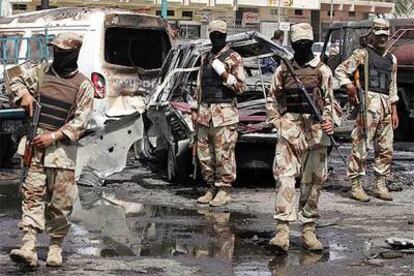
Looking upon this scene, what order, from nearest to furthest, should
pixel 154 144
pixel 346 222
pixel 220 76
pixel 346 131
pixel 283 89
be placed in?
1. pixel 283 89
2. pixel 346 222
3. pixel 220 76
4. pixel 154 144
5. pixel 346 131

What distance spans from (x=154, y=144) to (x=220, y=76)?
217 centimetres

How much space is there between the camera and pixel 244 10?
49.3 meters

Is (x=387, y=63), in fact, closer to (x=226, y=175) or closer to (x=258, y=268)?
(x=226, y=175)

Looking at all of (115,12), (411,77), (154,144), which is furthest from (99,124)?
(411,77)

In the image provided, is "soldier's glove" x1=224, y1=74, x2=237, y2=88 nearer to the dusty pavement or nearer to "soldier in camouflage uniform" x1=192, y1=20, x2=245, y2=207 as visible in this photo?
"soldier in camouflage uniform" x1=192, y1=20, x2=245, y2=207

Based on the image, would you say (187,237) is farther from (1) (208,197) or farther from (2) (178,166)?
(2) (178,166)

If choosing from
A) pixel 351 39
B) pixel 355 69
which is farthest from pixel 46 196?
pixel 351 39

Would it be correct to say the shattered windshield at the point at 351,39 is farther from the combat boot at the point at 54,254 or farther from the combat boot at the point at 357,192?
the combat boot at the point at 54,254

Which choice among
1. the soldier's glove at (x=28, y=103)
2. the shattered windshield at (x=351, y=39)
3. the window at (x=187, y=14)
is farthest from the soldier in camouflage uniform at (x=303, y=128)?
the window at (x=187, y=14)

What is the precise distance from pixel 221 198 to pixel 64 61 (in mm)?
2988

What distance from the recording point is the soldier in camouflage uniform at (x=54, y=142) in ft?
19.5

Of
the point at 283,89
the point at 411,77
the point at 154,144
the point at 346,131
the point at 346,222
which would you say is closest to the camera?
the point at 283,89

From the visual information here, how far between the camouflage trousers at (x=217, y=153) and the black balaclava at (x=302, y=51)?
1838mm

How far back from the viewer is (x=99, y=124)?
966cm
